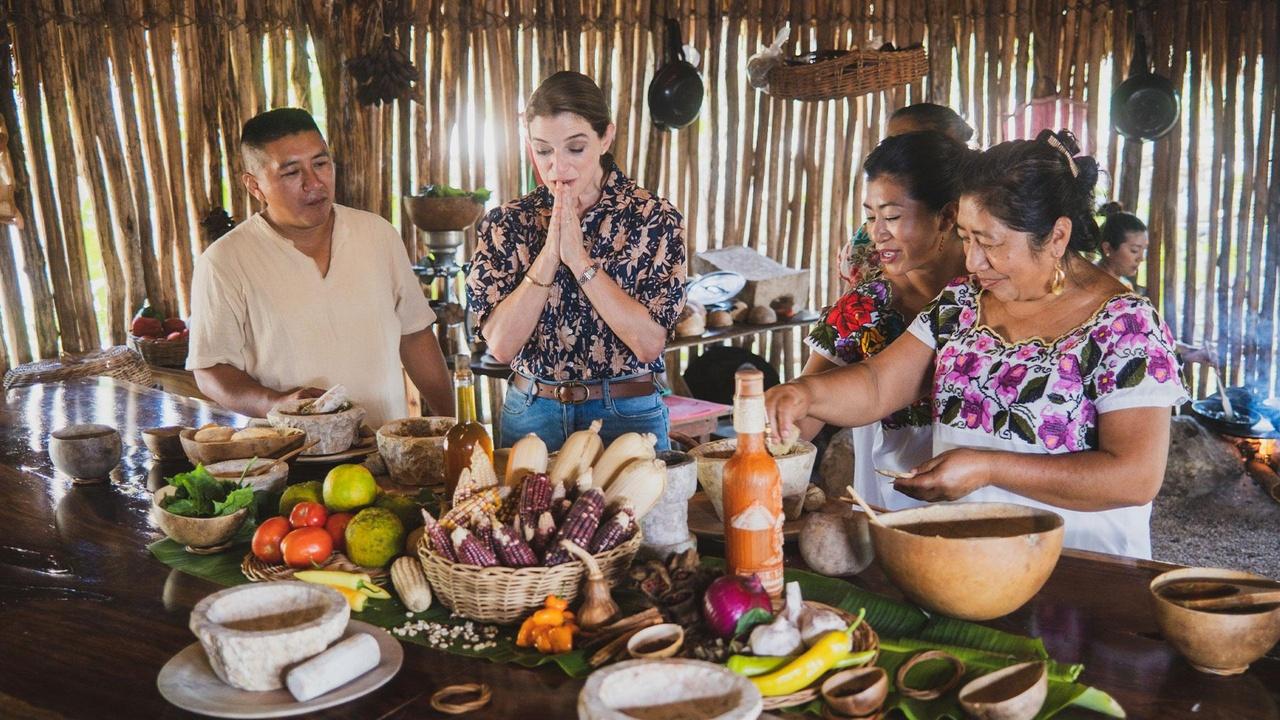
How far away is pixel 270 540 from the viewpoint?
2.22 meters

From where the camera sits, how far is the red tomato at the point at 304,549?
7.11 feet

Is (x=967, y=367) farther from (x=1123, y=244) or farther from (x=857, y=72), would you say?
(x=1123, y=244)

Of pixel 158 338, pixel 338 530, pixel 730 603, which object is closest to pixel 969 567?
pixel 730 603

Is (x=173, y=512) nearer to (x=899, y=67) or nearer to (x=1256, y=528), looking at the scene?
(x=899, y=67)

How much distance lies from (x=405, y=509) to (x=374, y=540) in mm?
139

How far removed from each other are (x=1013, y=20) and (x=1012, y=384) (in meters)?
5.55

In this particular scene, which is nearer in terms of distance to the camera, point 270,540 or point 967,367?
point 270,540

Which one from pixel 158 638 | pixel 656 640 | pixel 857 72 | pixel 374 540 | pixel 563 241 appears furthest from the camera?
pixel 857 72

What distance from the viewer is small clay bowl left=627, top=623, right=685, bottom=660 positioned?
1.69m

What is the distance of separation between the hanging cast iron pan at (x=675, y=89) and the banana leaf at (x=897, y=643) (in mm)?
4664

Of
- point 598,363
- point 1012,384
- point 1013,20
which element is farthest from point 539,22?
point 1012,384

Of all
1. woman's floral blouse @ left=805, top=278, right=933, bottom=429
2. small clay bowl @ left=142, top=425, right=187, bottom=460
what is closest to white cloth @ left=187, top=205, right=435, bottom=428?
small clay bowl @ left=142, top=425, right=187, bottom=460

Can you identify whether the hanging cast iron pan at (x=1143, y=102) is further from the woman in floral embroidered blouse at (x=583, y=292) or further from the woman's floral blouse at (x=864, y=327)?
the woman in floral embroidered blouse at (x=583, y=292)

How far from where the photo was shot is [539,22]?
250 inches
